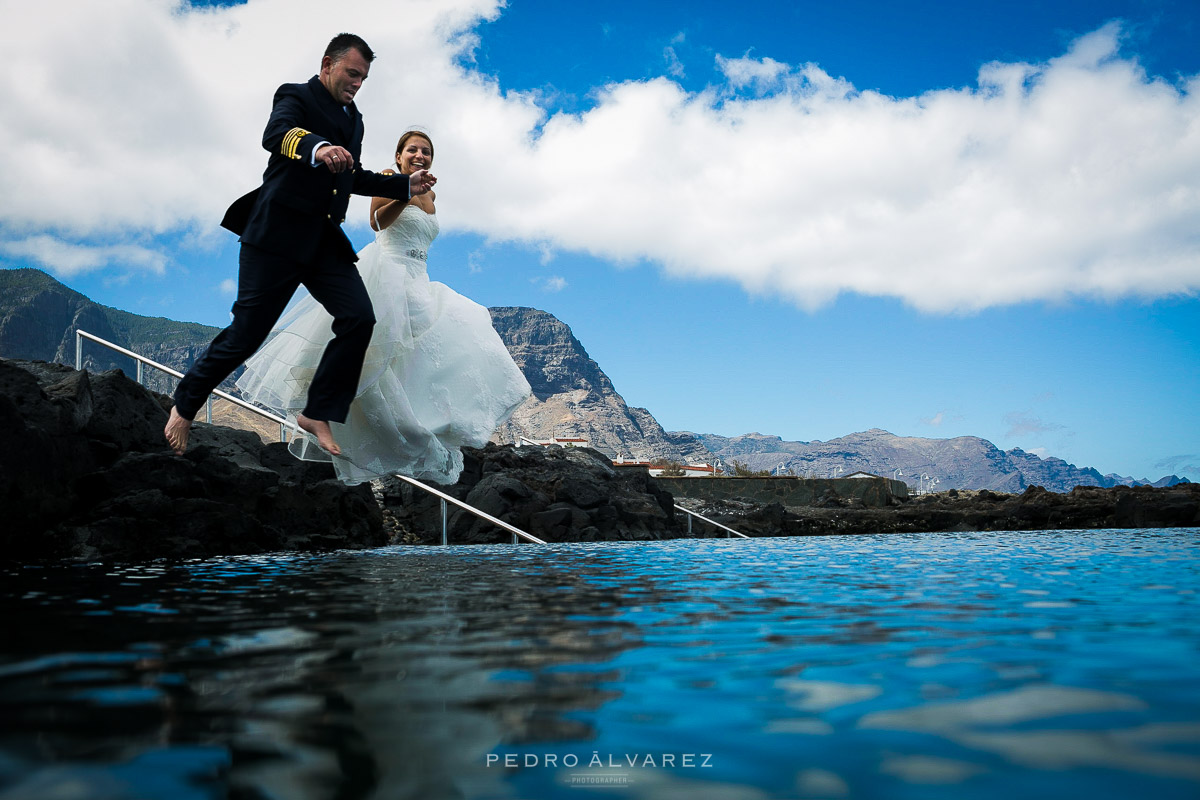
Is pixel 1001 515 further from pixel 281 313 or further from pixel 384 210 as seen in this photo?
pixel 281 313

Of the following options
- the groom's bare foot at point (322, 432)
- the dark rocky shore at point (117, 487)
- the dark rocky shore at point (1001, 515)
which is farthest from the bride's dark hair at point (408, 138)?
the dark rocky shore at point (1001, 515)

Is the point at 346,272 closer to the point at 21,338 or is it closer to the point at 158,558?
the point at 158,558

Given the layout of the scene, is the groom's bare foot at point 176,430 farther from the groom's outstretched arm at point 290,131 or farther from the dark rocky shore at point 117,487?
the groom's outstretched arm at point 290,131

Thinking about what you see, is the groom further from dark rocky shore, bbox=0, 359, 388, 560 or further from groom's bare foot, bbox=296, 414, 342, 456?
dark rocky shore, bbox=0, 359, 388, 560

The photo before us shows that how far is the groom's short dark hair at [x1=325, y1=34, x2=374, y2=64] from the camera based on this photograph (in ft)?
16.3

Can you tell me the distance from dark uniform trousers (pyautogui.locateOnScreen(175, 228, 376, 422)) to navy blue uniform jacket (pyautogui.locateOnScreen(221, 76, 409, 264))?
106mm

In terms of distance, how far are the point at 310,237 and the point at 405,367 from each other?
1.44 m

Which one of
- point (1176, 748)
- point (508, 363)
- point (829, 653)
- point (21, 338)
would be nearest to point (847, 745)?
point (1176, 748)

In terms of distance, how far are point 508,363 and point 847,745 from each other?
5511 mm

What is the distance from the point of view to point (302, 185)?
4734mm

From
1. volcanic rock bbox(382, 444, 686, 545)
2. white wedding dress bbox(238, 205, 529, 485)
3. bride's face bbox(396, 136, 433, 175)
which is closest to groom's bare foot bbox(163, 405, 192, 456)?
white wedding dress bbox(238, 205, 529, 485)

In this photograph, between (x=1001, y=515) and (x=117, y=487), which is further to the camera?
(x=1001, y=515)

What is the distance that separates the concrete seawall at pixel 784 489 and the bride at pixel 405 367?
22607mm

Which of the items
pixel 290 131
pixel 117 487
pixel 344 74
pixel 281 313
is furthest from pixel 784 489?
pixel 290 131
